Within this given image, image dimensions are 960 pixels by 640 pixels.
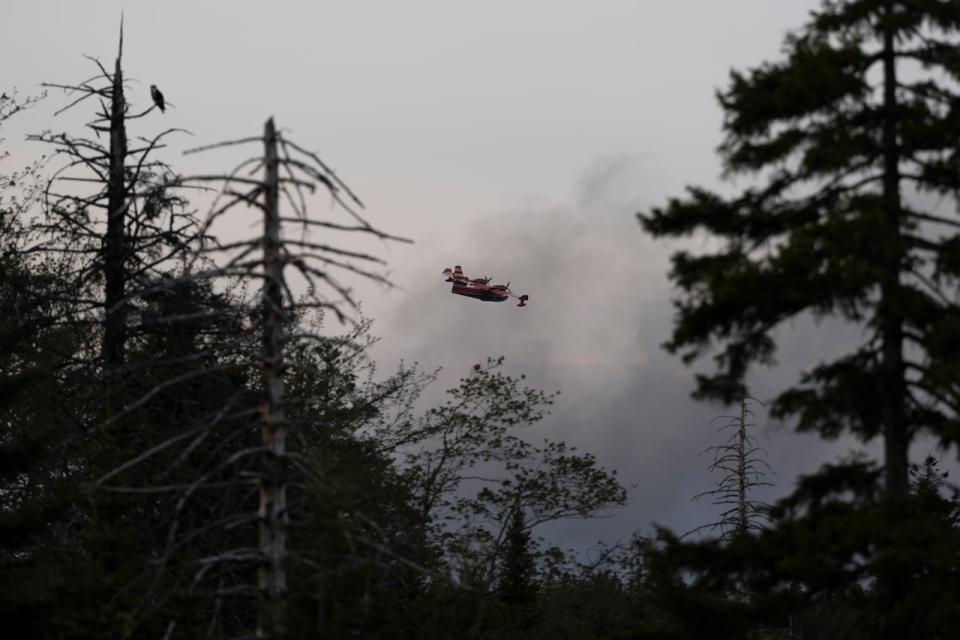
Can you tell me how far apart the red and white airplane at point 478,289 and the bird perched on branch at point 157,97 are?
49.9 metres

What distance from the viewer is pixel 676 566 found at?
687 inches

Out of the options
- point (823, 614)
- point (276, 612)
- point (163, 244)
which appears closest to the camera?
point (276, 612)

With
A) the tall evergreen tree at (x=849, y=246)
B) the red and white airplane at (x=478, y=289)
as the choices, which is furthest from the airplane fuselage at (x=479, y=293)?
the tall evergreen tree at (x=849, y=246)

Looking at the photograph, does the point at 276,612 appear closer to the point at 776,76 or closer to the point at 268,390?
the point at 268,390

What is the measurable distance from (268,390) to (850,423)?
7.86 metres

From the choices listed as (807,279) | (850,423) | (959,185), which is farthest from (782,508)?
(959,185)

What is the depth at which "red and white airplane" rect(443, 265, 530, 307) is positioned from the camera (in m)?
80.9

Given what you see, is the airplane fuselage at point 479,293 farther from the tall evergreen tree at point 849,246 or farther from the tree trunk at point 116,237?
the tall evergreen tree at point 849,246

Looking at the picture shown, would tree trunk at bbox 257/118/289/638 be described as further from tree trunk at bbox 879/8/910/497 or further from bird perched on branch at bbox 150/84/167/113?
bird perched on branch at bbox 150/84/167/113

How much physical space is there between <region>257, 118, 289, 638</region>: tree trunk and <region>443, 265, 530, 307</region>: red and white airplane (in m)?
66.1

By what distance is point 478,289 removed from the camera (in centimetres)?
8275

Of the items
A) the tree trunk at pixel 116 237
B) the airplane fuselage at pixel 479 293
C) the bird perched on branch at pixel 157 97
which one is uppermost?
the airplane fuselage at pixel 479 293

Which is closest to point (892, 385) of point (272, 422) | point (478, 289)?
point (272, 422)

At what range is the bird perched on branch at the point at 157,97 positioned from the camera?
2997cm
